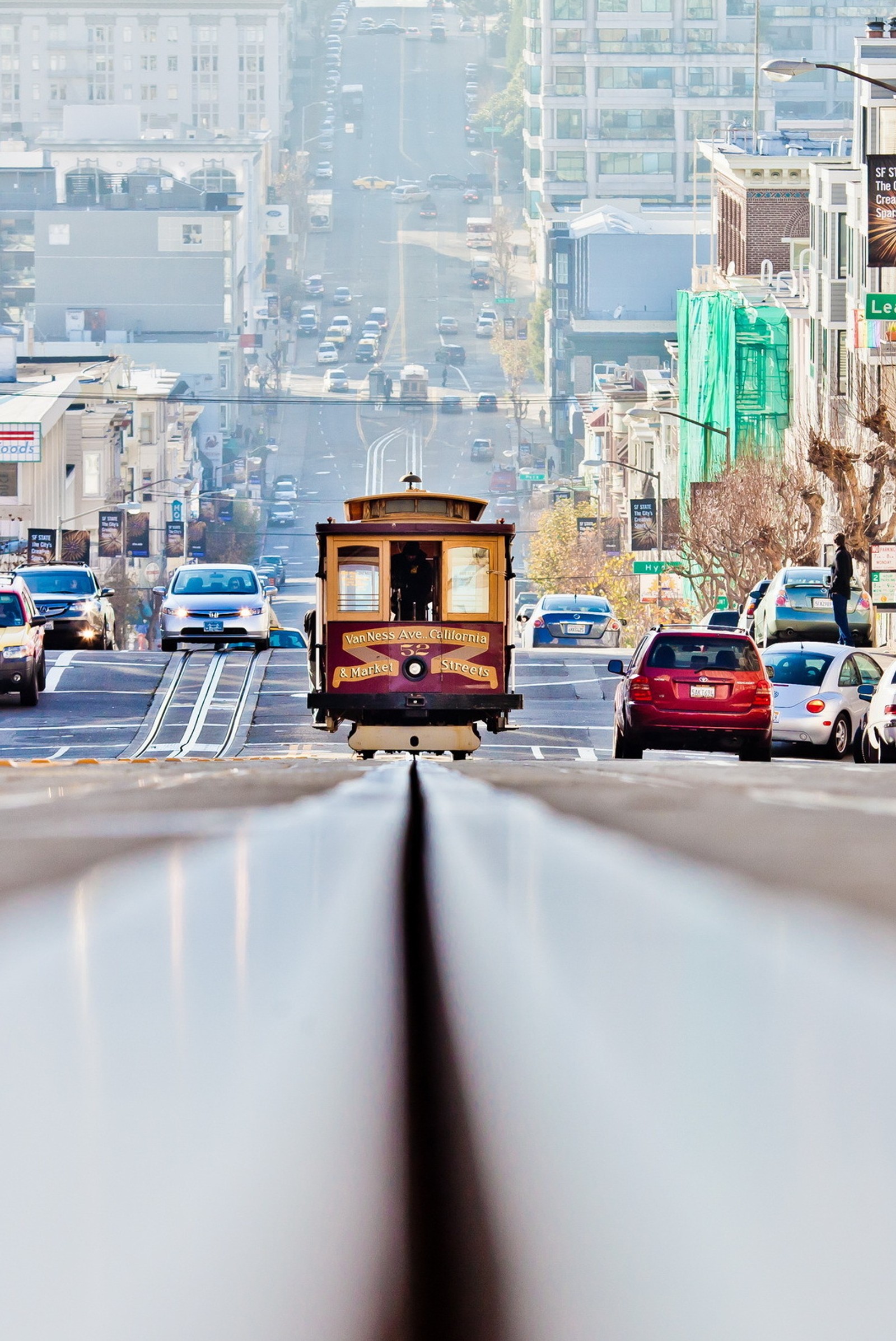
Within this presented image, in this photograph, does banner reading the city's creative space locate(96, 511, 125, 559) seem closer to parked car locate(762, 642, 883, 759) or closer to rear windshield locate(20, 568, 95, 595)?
rear windshield locate(20, 568, 95, 595)

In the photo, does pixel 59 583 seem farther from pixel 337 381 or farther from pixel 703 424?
pixel 337 381

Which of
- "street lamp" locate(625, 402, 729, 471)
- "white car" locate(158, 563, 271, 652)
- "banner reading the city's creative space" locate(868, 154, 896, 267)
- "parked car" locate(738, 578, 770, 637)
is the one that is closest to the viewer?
"banner reading the city's creative space" locate(868, 154, 896, 267)

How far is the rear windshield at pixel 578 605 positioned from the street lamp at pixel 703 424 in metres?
14.2

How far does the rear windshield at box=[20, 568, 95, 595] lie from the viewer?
4112cm

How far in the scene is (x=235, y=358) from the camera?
173m

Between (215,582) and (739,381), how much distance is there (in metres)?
44.7

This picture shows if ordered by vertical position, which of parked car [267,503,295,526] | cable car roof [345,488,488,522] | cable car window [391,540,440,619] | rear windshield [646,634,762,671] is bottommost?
rear windshield [646,634,762,671]

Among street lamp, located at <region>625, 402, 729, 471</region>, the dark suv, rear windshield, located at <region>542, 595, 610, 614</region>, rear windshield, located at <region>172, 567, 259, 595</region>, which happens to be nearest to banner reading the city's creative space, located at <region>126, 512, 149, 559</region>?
street lamp, located at <region>625, 402, 729, 471</region>

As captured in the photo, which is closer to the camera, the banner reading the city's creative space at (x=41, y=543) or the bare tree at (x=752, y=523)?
the bare tree at (x=752, y=523)

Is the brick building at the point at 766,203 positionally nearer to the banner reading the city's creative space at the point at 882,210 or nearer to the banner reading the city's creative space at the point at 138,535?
the banner reading the city's creative space at the point at 138,535

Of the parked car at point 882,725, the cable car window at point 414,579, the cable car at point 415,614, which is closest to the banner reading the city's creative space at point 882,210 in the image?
the parked car at point 882,725

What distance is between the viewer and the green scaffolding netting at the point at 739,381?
254ft

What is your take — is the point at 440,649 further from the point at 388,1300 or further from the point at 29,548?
the point at 29,548

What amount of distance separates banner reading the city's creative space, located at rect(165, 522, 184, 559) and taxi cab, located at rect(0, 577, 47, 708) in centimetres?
7286
